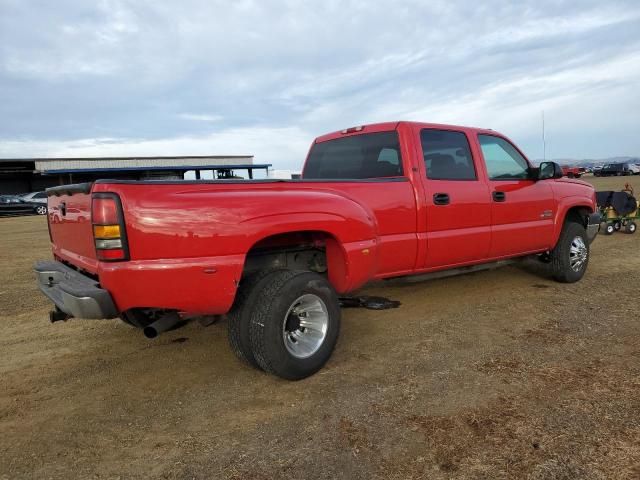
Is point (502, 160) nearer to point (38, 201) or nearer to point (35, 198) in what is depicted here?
point (38, 201)

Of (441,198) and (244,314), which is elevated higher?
(441,198)

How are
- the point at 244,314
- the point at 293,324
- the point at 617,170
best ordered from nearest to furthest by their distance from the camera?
1. the point at 244,314
2. the point at 293,324
3. the point at 617,170

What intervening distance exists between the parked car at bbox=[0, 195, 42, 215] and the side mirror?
26.6 m

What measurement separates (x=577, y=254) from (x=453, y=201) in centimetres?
255

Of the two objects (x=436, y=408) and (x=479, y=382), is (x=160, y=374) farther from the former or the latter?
(x=479, y=382)

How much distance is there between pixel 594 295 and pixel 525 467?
3.75 m

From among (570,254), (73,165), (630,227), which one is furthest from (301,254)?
(73,165)

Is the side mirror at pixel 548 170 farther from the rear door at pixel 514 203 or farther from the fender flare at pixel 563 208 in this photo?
the fender flare at pixel 563 208

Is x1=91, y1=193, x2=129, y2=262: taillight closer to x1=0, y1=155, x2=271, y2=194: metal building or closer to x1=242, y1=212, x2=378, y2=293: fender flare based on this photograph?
x1=242, y1=212, x2=378, y2=293: fender flare

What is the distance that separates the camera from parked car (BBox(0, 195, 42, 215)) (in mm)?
25188

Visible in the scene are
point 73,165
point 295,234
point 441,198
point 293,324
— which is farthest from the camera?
point 73,165

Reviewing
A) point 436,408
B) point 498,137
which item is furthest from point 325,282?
point 498,137

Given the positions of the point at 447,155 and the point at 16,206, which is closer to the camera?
the point at 447,155

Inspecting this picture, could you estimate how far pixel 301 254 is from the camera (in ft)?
12.8
